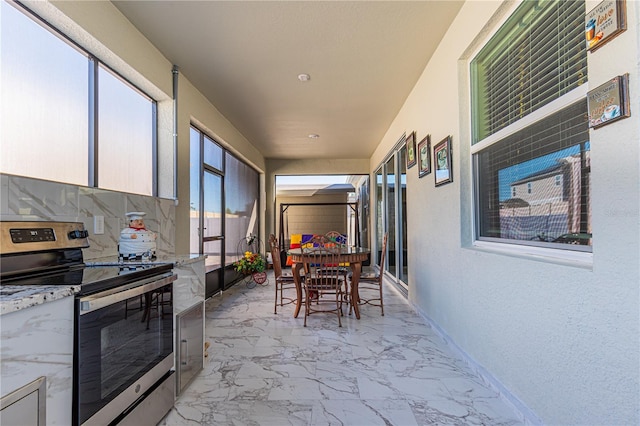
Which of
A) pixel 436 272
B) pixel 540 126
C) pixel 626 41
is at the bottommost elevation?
pixel 436 272

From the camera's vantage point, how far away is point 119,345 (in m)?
1.36

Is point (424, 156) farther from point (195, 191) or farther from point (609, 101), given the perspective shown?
point (195, 191)

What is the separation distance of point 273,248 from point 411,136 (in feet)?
7.13

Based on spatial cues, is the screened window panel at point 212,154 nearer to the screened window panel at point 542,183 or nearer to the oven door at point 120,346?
the oven door at point 120,346

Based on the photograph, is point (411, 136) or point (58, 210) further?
point (411, 136)

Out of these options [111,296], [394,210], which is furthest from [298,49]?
[394,210]

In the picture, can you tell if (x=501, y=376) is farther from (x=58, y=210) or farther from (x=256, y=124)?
(x=256, y=124)

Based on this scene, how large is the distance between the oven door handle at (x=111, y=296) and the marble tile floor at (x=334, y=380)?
0.79 meters

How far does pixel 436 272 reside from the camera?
2.94 meters

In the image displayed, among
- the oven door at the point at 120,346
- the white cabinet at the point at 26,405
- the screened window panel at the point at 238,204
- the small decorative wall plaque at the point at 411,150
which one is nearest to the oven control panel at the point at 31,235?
the oven door at the point at 120,346

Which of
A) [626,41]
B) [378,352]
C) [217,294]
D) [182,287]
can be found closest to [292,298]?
[217,294]

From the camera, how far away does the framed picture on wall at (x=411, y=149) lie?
3.64 metres

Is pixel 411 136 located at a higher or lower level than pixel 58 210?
higher

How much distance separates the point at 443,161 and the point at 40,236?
2.80 meters
